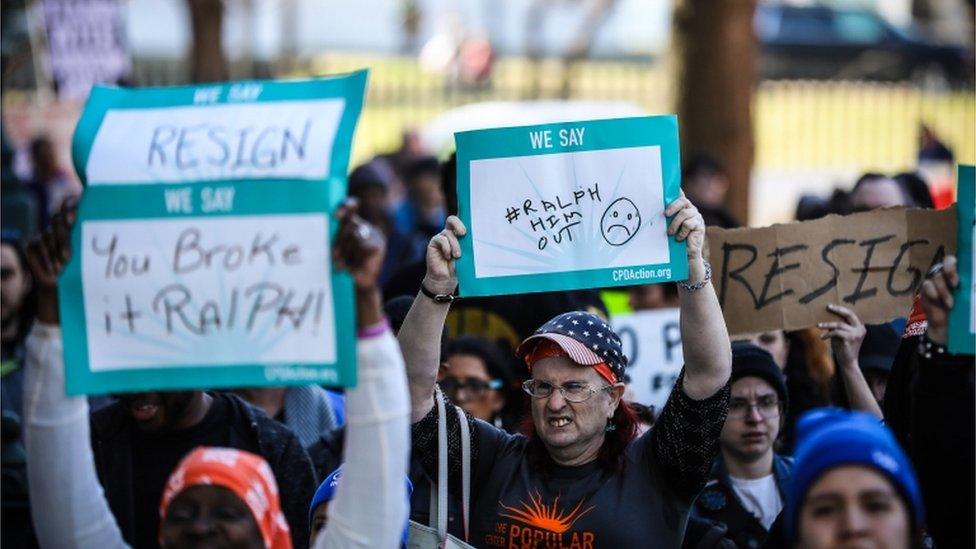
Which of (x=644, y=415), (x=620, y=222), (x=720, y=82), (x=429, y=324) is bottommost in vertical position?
(x=644, y=415)

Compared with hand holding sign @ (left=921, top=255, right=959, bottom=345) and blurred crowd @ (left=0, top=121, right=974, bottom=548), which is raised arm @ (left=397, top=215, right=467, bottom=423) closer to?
blurred crowd @ (left=0, top=121, right=974, bottom=548)

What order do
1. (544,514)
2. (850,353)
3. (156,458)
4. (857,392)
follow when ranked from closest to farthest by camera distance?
(544,514) < (156,458) < (857,392) < (850,353)

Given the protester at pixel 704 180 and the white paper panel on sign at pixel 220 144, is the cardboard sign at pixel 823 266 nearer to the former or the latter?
the white paper panel on sign at pixel 220 144

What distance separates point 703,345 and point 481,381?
175cm

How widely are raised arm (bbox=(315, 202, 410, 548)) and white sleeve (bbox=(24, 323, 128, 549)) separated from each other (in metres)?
0.54

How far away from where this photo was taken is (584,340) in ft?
→ 14.2

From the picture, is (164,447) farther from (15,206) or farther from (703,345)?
(15,206)

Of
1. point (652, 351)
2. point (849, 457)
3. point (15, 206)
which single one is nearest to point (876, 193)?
point (652, 351)

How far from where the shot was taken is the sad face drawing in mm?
4297

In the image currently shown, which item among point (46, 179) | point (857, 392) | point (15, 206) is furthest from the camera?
point (46, 179)

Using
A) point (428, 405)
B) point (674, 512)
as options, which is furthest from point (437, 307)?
point (674, 512)

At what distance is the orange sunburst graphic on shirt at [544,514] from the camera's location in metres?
4.12

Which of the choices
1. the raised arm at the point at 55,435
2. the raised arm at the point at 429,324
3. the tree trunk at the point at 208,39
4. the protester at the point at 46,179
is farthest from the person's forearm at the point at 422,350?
the tree trunk at the point at 208,39

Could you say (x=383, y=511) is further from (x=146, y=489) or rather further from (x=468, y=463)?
(x=146, y=489)
